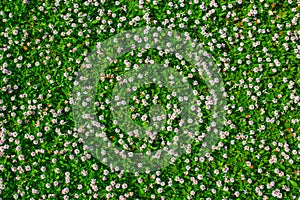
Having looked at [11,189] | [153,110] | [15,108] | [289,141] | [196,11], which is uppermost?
[196,11]

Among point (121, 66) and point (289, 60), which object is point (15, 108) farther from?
point (289, 60)

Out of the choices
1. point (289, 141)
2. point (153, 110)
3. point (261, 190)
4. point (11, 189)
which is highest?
point (153, 110)

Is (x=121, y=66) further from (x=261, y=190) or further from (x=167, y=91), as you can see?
(x=261, y=190)

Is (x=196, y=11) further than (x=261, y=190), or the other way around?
(x=196, y=11)

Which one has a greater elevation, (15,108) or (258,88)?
(15,108)

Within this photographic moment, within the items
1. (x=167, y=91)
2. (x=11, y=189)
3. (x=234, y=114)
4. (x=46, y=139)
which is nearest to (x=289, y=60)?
(x=234, y=114)

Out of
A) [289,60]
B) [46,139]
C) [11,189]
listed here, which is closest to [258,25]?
[289,60]
